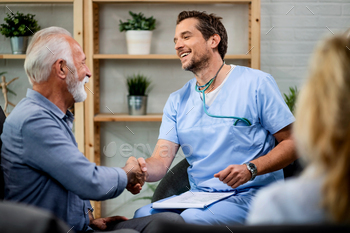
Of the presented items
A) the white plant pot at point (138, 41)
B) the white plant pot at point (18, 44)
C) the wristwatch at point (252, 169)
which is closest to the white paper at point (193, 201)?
the wristwatch at point (252, 169)

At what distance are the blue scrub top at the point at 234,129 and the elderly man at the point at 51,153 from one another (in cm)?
40

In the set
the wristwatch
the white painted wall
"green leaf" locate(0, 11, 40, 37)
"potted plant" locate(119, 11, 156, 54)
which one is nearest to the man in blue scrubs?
the wristwatch

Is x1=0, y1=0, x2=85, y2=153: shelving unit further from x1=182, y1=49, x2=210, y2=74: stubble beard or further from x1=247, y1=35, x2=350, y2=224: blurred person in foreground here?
x1=247, y1=35, x2=350, y2=224: blurred person in foreground

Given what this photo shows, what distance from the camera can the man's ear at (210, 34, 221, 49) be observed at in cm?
180

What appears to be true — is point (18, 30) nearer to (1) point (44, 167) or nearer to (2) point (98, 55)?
(2) point (98, 55)

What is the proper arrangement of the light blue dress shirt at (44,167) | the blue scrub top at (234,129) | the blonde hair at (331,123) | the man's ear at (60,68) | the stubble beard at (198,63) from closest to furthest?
1. the blonde hair at (331,123)
2. the light blue dress shirt at (44,167)
3. the man's ear at (60,68)
4. the blue scrub top at (234,129)
5. the stubble beard at (198,63)

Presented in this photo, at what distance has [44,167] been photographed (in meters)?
1.03

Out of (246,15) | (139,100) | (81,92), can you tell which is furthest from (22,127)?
(246,15)

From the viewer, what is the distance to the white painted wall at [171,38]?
8.29 feet

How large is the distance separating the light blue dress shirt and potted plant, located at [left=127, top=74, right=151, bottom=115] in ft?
4.11

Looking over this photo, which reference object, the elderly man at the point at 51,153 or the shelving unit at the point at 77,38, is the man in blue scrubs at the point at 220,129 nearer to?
the elderly man at the point at 51,153

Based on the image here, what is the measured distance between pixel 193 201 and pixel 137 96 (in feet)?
3.72

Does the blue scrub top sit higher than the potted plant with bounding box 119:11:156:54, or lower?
lower

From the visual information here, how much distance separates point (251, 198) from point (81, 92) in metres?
0.82
